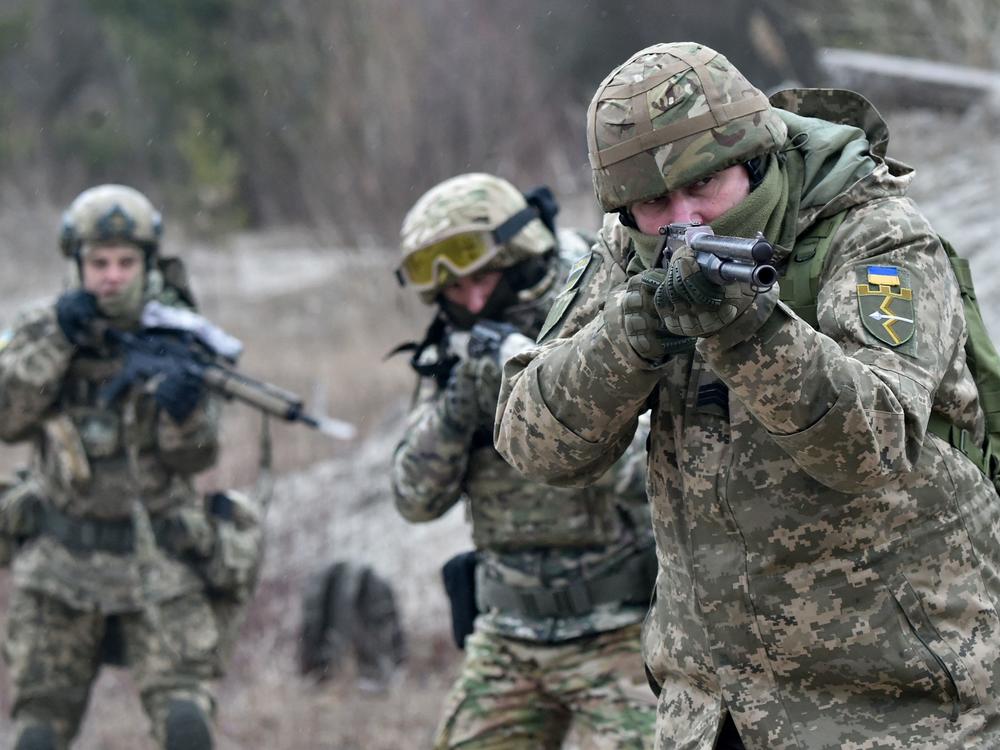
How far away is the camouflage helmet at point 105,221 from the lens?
5832 millimetres

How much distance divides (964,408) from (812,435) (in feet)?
1.47

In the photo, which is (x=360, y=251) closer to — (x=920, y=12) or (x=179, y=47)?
(x=920, y=12)

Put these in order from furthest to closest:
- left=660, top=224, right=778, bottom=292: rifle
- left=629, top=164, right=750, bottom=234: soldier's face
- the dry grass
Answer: the dry grass < left=629, top=164, right=750, bottom=234: soldier's face < left=660, top=224, right=778, bottom=292: rifle

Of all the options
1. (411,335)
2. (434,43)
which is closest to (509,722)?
(411,335)

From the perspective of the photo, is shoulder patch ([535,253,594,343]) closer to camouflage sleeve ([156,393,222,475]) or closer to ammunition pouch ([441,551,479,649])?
ammunition pouch ([441,551,479,649])

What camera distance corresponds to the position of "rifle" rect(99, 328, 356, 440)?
581 cm

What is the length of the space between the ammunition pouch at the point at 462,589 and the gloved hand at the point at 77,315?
1893mm

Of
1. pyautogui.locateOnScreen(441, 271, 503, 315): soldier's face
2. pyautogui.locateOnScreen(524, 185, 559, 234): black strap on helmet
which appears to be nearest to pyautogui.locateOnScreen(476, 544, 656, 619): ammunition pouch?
pyautogui.locateOnScreen(441, 271, 503, 315): soldier's face

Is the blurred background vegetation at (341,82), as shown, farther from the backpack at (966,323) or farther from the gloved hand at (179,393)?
the backpack at (966,323)

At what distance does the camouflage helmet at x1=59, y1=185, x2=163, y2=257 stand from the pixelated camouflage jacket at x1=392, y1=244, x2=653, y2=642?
1874 millimetres

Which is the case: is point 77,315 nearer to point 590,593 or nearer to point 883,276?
point 590,593

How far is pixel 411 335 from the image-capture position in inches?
662

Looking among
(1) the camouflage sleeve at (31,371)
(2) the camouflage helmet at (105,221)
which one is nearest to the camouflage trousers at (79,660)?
(1) the camouflage sleeve at (31,371)

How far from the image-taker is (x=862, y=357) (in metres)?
2.44
